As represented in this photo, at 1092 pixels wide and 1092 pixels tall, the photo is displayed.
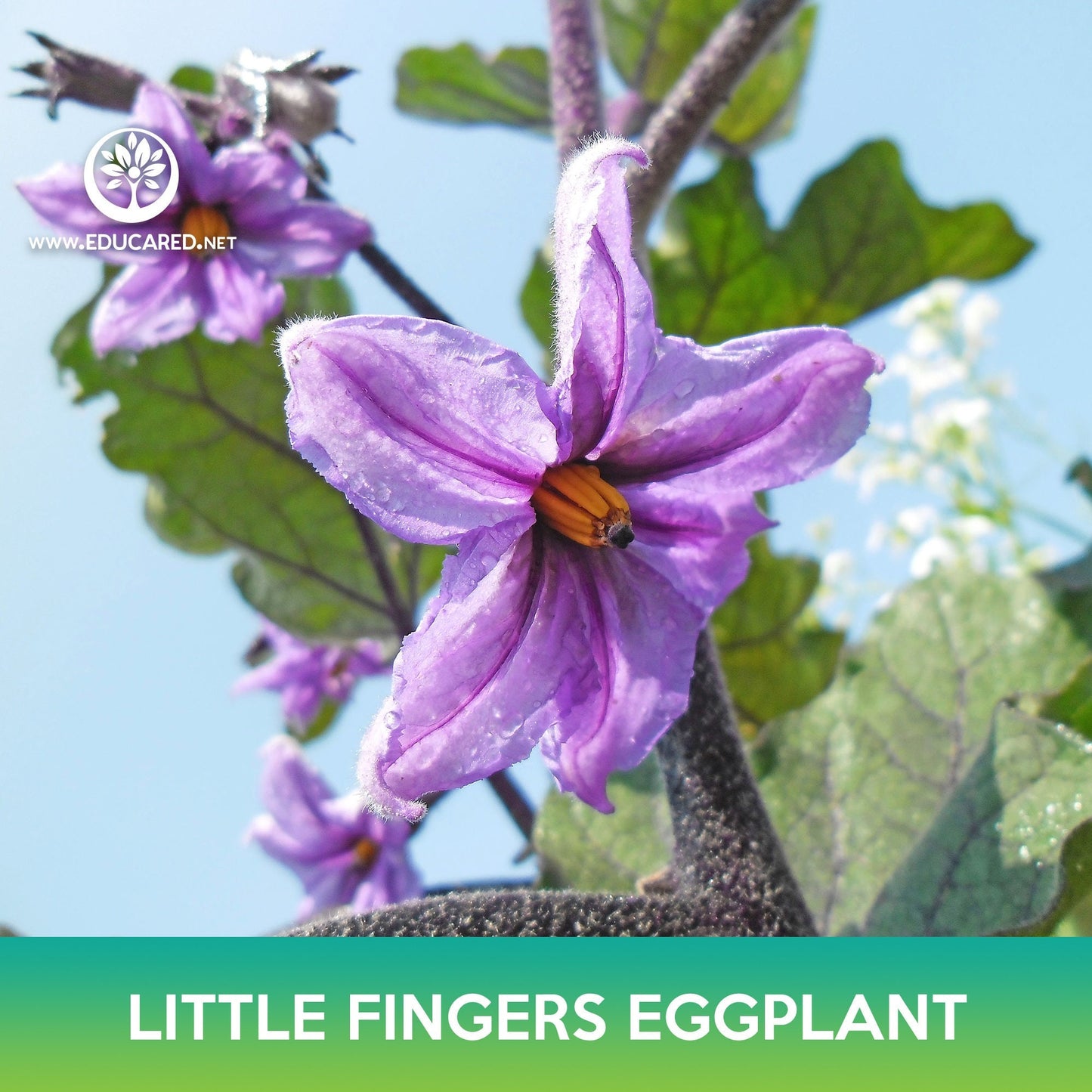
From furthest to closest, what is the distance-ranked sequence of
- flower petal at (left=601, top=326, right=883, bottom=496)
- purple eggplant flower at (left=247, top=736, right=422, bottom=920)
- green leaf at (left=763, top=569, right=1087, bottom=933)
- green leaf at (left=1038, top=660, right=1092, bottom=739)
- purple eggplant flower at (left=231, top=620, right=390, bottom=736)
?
purple eggplant flower at (left=231, top=620, right=390, bottom=736)
purple eggplant flower at (left=247, top=736, right=422, bottom=920)
green leaf at (left=763, top=569, right=1087, bottom=933)
green leaf at (left=1038, top=660, right=1092, bottom=739)
flower petal at (left=601, top=326, right=883, bottom=496)

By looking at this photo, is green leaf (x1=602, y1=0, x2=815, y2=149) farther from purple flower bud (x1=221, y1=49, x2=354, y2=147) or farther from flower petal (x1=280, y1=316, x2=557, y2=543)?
flower petal (x1=280, y1=316, x2=557, y2=543)

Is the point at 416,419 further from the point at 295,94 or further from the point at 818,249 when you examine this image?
the point at 818,249

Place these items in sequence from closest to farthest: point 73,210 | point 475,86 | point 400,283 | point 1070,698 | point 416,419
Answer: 1. point 416,419
2. point 1070,698
3. point 400,283
4. point 73,210
5. point 475,86

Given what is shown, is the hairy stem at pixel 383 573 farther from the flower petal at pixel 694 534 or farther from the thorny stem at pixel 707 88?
the flower petal at pixel 694 534

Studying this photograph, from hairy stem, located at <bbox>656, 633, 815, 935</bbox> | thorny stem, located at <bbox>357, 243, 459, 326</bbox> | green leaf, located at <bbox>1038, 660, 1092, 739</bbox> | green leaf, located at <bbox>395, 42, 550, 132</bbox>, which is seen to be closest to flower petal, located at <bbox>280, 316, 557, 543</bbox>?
hairy stem, located at <bbox>656, 633, 815, 935</bbox>

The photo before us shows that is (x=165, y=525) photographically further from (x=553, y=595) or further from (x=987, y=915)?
(x=987, y=915)

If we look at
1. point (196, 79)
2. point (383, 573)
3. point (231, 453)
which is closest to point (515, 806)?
point (383, 573)

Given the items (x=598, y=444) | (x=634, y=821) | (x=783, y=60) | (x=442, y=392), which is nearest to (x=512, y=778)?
(x=634, y=821)
